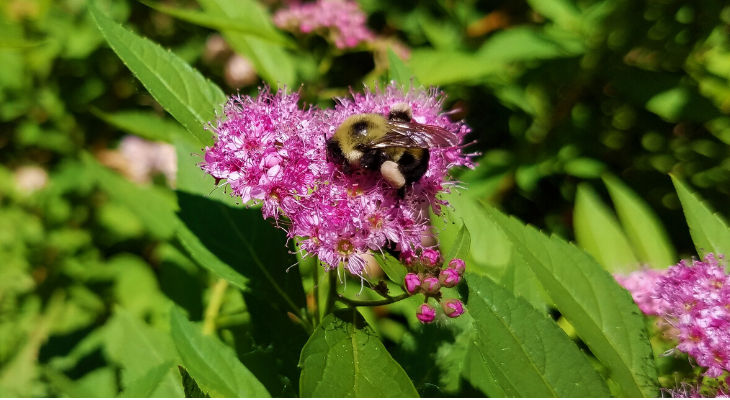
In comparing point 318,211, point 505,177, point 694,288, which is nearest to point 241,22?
point 318,211

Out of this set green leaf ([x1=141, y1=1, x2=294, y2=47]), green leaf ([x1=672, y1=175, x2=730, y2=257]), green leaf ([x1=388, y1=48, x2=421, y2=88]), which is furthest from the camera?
green leaf ([x1=141, y1=1, x2=294, y2=47])

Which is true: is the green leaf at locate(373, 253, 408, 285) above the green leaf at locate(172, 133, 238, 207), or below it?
above

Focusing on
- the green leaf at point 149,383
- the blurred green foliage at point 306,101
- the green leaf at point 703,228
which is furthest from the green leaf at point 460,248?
the green leaf at point 149,383

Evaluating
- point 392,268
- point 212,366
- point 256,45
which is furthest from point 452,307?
point 256,45

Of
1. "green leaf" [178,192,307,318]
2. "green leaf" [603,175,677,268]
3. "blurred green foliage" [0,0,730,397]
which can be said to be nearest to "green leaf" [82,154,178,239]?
"blurred green foliage" [0,0,730,397]

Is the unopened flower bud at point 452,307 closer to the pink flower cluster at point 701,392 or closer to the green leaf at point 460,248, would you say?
the green leaf at point 460,248

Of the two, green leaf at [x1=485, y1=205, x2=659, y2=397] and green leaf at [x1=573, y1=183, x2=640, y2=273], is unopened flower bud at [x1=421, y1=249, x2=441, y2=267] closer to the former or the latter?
green leaf at [x1=485, y1=205, x2=659, y2=397]
